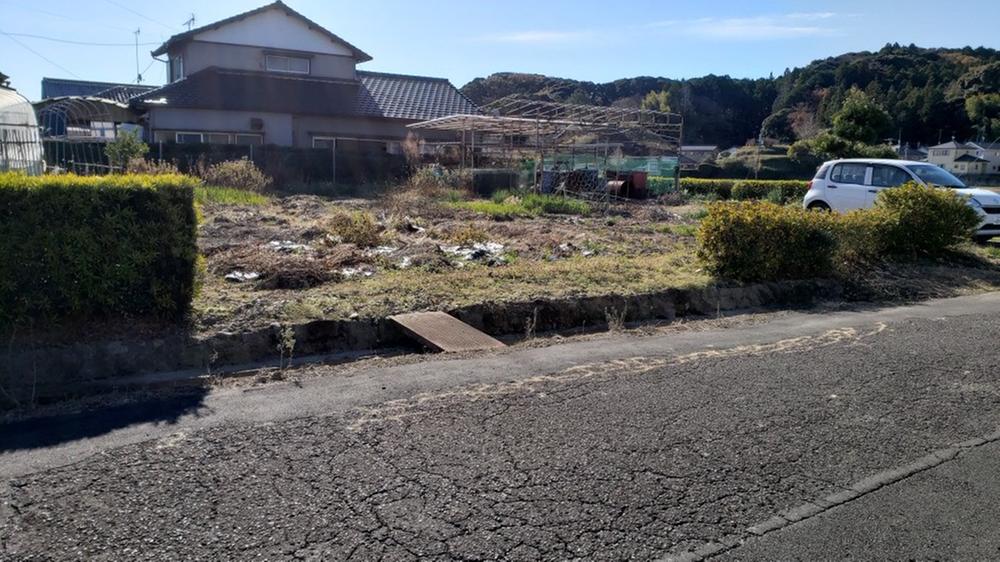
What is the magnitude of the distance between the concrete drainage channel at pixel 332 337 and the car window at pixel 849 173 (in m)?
7.15

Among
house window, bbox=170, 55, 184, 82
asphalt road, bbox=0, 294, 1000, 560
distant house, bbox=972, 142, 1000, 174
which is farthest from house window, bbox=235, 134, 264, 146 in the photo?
distant house, bbox=972, 142, 1000, 174

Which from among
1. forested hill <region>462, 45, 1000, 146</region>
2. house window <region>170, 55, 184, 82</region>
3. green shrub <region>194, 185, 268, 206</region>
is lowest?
green shrub <region>194, 185, 268, 206</region>

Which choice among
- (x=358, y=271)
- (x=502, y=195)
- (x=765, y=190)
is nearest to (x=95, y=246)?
(x=358, y=271)

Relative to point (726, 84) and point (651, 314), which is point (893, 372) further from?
point (726, 84)

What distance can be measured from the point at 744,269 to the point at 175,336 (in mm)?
7062

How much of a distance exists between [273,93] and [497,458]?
31.1 metres

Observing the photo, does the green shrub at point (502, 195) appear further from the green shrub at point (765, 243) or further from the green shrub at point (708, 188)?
the green shrub at point (765, 243)

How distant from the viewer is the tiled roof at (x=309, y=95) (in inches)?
1208

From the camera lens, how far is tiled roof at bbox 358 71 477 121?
34.9 m

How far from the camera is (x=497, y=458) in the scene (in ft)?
14.6

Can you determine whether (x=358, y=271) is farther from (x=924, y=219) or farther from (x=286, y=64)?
(x=286, y=64)

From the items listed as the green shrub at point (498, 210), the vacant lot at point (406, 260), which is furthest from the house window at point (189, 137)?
the green shrub at point (498, 210)

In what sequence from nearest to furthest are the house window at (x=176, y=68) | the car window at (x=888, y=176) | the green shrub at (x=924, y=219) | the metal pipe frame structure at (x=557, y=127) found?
1. the green shrub at (x=924, y=219)
2. the car window at (x=888, y=176)
3. the metal pipe frame structure at (x=557, y=127)
4. the house window at (x=176, y=68)

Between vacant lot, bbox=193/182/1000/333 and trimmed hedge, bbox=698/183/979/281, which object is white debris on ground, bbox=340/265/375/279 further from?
trimmed hedge, bbox=698/183/979/281
